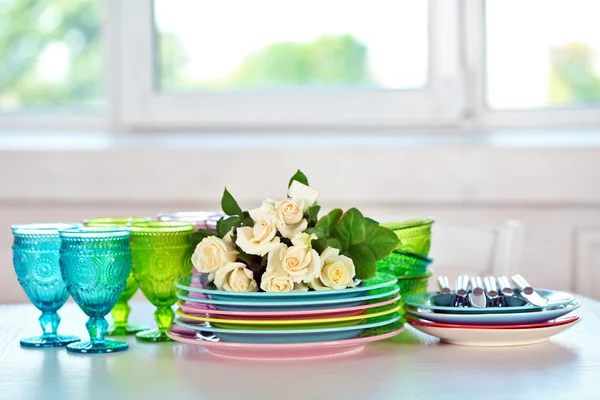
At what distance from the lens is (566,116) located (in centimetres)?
246

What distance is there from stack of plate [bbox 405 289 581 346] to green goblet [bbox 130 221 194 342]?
26 cm

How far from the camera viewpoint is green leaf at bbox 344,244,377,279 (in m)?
0.95

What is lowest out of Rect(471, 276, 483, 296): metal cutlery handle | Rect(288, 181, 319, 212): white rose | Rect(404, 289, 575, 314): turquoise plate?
Rect(404, 289, 575, 314): turquoise plate

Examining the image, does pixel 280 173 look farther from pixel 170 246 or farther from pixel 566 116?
pixel 170 246

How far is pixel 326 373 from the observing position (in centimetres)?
85

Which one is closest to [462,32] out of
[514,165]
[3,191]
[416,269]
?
[514,165]

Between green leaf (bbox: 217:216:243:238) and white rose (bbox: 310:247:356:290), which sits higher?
green leaf (bbox: 217:216:243:238)

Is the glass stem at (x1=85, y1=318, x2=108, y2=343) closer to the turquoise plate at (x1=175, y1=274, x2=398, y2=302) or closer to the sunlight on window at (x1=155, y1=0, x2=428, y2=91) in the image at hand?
the turquoise plate at (x1=175, y1=274, x2=398, y2=302)

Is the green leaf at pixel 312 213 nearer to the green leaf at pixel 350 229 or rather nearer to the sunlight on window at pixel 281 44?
the green leaf at pixel 350 229

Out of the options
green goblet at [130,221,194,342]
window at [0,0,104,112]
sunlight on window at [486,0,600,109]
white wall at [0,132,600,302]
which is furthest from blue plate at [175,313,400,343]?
window at [0,0,104,112]

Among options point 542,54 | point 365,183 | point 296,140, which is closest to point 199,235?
point 365,183

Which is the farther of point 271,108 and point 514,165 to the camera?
point 271,108

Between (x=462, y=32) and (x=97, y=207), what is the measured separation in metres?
1.05

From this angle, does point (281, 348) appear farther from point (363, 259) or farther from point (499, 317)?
point (499, 317)
